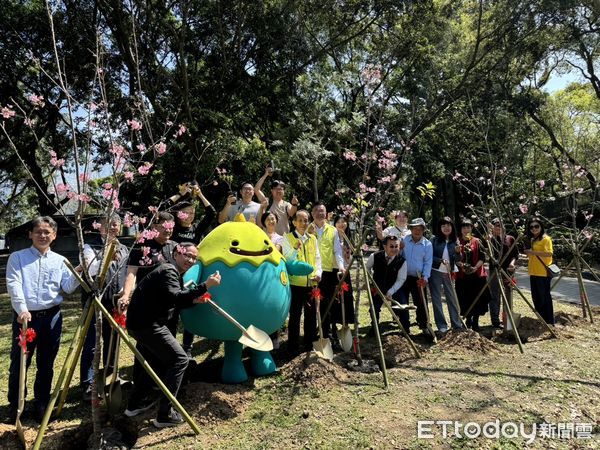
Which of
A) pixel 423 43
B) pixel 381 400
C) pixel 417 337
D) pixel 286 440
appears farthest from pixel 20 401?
pixel 423 43

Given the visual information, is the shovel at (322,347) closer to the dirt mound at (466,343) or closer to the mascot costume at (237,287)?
the mascot costume at (237,287)

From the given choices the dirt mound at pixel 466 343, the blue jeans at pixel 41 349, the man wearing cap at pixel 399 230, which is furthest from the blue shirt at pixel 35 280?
the dirt mound at pixel 466 343

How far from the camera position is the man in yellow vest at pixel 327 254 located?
19.7ft

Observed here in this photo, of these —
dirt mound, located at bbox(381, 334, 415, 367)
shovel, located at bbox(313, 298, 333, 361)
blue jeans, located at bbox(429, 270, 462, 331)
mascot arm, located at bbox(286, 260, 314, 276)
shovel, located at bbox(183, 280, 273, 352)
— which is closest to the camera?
shovel, located at bbox(183, 280, 273, 352)

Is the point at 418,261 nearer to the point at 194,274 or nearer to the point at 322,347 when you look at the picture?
the point at 322,347

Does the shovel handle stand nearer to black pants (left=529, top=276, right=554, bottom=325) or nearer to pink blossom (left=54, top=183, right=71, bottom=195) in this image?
pink blossom (left=54, top=183, right=71, bottom=195)

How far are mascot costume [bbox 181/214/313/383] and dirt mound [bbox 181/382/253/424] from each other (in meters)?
0.34

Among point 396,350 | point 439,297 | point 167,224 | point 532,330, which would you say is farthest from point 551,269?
point 167,224

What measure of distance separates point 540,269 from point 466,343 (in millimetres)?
2263

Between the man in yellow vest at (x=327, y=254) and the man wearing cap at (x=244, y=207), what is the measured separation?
87 centimetres

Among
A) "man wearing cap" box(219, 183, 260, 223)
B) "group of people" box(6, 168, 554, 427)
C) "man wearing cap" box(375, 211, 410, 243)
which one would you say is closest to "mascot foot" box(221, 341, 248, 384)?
"group of people" box(6, 168, 554, 427)

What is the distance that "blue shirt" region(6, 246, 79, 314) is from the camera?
3.94 metres

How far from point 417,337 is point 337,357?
1697mm

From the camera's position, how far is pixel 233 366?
16.0 feet
